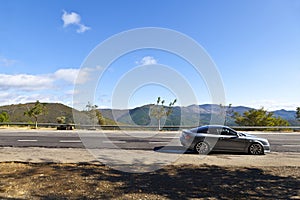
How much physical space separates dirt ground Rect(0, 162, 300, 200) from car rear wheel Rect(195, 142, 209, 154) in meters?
2.89

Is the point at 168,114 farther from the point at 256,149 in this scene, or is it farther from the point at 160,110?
the point at 256,149

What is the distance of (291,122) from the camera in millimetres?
38562

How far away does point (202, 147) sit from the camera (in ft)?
36.1

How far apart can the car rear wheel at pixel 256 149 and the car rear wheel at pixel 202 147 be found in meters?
2.04

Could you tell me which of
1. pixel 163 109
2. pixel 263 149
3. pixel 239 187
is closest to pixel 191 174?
pixel 239 187

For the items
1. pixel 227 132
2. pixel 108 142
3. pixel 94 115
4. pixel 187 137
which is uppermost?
pixel 94 115

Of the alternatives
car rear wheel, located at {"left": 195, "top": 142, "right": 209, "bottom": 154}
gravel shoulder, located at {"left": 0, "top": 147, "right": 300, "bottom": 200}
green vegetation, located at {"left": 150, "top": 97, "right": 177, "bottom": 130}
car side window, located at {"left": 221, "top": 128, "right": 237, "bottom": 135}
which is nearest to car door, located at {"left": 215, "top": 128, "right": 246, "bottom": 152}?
car side window, located at {"left": 221, "top": 128, "right": 237, "bottom": 135}

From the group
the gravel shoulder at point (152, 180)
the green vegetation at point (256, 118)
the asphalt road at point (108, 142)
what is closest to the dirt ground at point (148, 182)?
the gravel shoulder at point (152, 180)

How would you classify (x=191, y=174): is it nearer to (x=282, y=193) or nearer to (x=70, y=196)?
(x=282, y=193)

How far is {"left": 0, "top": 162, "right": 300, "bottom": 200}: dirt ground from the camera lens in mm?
5352

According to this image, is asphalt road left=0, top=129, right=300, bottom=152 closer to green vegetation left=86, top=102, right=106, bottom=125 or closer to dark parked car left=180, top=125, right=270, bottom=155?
dark parked car left=180, top=125, right=270, bottom=155

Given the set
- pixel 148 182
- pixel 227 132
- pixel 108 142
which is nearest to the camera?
pixel 148 182

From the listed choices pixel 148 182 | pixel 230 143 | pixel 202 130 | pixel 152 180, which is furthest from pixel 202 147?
A: pixel 148 182

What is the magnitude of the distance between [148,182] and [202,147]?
17.6 feet
